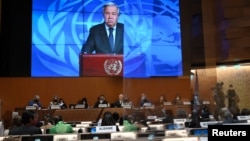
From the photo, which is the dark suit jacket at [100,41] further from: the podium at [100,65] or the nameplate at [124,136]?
the nameplate at [124,136]

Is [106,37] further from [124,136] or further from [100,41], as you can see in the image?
[124,136]

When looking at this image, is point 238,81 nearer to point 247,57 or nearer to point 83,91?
point 247,57

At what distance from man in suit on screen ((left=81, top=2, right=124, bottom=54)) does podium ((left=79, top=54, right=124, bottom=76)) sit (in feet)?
0.68

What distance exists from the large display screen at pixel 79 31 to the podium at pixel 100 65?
264 millimetres

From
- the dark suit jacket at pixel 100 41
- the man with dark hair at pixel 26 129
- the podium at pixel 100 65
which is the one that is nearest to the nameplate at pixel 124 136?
the man with dark hair at pixel 26 129

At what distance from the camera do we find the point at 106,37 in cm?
1387

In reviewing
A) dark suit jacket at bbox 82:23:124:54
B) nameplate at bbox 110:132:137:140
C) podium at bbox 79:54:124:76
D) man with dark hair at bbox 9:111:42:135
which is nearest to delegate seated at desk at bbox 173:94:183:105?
podium at bbox 79:54:124:76

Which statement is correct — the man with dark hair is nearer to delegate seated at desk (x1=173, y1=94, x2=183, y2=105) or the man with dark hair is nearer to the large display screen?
delegate seated at desk (x1=173, y1=94, x2=183, y2=105)

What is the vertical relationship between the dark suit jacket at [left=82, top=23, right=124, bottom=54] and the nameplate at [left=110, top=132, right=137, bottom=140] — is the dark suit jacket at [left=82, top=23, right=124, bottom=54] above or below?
above

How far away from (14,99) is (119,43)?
446 cm

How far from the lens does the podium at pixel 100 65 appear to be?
44.7 ft

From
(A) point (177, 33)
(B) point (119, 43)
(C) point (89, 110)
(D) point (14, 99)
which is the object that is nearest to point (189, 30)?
(A) point (177, 33)

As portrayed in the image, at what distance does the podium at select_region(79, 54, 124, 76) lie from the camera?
13617mm

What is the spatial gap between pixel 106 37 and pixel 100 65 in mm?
1088
